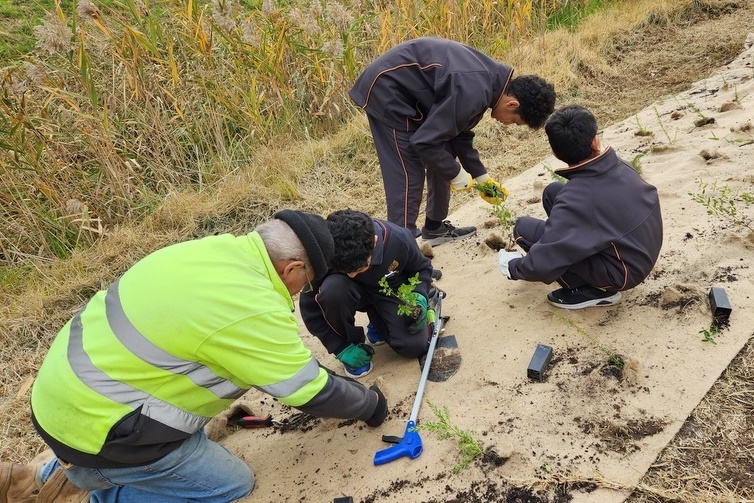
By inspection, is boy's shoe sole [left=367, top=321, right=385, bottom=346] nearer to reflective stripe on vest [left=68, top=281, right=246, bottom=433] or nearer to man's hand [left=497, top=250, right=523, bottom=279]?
man's hand [left=497, top=250, right=523, bottom=279]

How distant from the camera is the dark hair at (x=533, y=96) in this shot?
2.89 metres

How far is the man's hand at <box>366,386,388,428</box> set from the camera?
2304mm

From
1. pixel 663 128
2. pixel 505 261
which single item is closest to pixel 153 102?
pixel 505 261

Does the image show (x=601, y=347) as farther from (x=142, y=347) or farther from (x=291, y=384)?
(x=142, y=347)

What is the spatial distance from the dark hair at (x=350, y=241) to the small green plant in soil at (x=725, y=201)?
1.76m

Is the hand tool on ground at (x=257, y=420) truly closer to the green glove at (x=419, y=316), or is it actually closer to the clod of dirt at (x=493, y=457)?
the green glove at (x=419, y=316)

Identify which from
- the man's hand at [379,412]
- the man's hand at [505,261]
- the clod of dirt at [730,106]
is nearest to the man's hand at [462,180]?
the man's hand at [505,261]

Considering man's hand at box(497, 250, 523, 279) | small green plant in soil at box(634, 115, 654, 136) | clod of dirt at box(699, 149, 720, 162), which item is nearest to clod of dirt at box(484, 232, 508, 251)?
man's hand at box(497, 250, 523, 279)

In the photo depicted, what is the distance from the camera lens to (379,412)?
2314mm

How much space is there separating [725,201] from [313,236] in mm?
2503

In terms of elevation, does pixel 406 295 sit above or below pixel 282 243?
below

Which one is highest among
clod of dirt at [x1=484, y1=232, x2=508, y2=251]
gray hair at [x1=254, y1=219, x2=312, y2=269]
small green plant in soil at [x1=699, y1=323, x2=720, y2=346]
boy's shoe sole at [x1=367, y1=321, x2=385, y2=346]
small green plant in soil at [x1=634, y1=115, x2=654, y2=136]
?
gray hair at [x1=254, y1=219, x2=312, y2=269]

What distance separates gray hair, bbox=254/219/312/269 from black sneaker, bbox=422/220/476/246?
2.04m

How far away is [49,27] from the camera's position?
3736 millimetres
